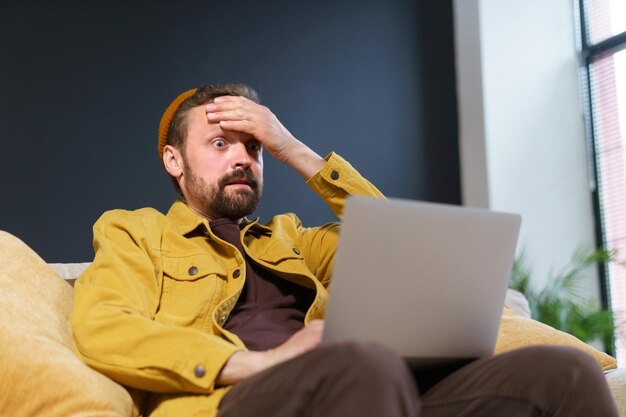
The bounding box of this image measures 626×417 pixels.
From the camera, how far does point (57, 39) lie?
3.96 m

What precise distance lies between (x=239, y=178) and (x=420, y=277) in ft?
2.87

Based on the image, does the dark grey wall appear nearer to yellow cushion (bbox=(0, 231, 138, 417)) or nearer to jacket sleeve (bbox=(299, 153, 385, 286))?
jacket sleeve (bbox=(299, 153, 385, 286))

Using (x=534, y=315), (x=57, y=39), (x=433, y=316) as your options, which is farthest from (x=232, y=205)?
(x=534, y=315)

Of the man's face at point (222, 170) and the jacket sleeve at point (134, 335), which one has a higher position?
the man's face at point (222, 170)

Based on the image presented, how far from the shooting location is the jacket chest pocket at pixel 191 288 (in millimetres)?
2027

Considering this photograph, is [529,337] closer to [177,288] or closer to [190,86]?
[177,288]

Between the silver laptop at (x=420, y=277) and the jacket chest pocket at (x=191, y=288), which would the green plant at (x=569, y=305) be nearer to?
the jacket chest pocket at (x=191, y=288)

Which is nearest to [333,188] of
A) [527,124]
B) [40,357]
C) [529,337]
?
[529,337]

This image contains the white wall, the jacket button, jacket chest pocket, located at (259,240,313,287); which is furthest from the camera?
the white wall

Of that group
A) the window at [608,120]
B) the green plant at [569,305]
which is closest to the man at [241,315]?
the green plant at [569,305]

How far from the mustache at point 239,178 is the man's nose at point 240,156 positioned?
0.02 metres

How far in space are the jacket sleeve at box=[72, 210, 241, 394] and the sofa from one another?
0.05m

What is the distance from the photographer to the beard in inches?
91.5

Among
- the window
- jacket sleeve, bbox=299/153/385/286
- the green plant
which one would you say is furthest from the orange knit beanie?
the window
